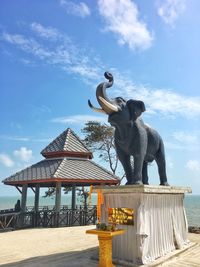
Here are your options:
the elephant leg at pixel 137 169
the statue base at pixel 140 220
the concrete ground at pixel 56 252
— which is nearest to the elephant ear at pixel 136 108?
the elephant leg at pixel 137 169

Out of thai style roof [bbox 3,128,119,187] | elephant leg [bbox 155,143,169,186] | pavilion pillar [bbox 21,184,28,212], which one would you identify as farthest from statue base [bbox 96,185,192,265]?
pavilion pillar [bbox 21,184,28,212]

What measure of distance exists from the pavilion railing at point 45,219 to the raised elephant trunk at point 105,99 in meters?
10.1

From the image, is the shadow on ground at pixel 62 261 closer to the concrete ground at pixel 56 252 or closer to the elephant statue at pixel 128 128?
the concrete ground at pixel 56 252

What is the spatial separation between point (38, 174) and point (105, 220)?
30.0 feet

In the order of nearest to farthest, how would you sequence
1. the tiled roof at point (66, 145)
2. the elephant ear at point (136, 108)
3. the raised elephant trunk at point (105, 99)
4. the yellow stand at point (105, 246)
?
the yellow stand at point (105, 246) < the raised elephant trunk at point (105, 99) < the elephant ear at point (136, 108) < the tiled roof at point (66, 145)

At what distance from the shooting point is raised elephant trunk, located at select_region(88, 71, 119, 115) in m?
7.41

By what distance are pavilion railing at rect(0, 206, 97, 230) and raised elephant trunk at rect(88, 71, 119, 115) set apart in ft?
33.1

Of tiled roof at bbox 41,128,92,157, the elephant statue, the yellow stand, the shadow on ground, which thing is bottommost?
the shadow on ground

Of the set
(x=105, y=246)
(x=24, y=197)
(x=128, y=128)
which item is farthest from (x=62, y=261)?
(x=24, y=197)

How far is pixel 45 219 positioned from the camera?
1647 cm

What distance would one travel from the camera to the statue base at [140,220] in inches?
298

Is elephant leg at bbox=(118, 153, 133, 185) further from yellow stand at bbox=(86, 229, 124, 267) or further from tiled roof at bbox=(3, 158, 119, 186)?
tiled roof at bbox=(3, 158, 119, 186)

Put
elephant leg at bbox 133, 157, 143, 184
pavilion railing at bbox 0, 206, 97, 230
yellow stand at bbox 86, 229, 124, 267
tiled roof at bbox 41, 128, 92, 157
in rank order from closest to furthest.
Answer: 1. yellow stand at bbox 86, 229, 124, 267
2. elephant leg at bbox 133, 157, 143, 184
3. pavilion railing at bbox 0, 206, 97, 230
4. tiled roof at bbox 41, 128, 92, 157

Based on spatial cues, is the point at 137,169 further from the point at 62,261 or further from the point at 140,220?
the point at 62,261
